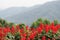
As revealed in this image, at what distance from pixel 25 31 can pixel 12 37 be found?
72 cm

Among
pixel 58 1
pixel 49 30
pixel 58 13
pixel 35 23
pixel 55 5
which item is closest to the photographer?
pixel 49 30

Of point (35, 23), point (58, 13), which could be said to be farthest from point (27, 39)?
point (58, 13)

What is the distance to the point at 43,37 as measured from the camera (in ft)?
35.0

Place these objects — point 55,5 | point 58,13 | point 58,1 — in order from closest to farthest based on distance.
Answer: point 58,13
point 55,5
point 58,1

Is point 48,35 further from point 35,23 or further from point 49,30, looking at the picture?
point 35,23

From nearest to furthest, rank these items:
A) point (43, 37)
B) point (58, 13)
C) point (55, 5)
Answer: point (43, 37), point (58, 13), point (55, 5)

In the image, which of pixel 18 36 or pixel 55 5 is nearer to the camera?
pixel 18 36

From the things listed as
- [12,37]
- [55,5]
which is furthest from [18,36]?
[55,5]

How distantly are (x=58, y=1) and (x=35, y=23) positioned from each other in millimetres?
108921

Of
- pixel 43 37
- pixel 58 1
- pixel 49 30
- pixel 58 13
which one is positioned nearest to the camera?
pixel 43 37

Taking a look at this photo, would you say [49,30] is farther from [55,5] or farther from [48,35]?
[55,5]

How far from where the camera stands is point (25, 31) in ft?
38.3

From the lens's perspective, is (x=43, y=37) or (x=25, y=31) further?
(x=25, y=31)

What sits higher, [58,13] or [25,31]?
[25,31]
